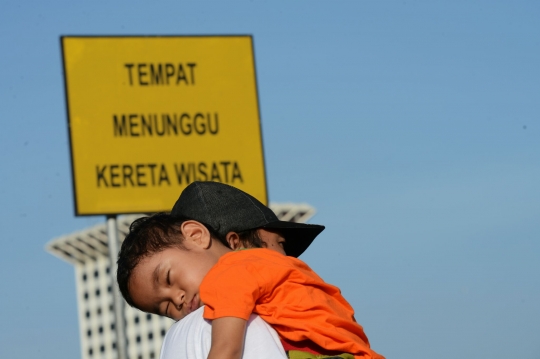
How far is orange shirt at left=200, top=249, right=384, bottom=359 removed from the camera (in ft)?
5.91

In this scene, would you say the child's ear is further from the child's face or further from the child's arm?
the child's arm

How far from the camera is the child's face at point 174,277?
203 cm

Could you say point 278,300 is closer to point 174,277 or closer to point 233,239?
point 174,277

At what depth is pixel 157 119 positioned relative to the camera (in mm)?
8055

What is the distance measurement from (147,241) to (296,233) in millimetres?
475

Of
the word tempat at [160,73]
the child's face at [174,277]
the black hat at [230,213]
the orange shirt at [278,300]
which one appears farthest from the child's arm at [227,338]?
the word tempat at [160,73]

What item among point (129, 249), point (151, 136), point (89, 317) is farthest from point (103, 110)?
point (89, 317)

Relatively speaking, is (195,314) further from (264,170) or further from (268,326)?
(264,170)

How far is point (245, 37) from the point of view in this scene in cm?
848

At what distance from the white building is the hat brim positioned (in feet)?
289

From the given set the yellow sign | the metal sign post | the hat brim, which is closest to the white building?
the yellow sign

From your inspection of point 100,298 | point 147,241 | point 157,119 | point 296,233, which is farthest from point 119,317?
point 100,298

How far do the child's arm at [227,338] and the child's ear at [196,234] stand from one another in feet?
1.02

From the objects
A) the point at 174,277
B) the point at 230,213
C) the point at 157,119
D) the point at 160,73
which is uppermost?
the point at 160,73
